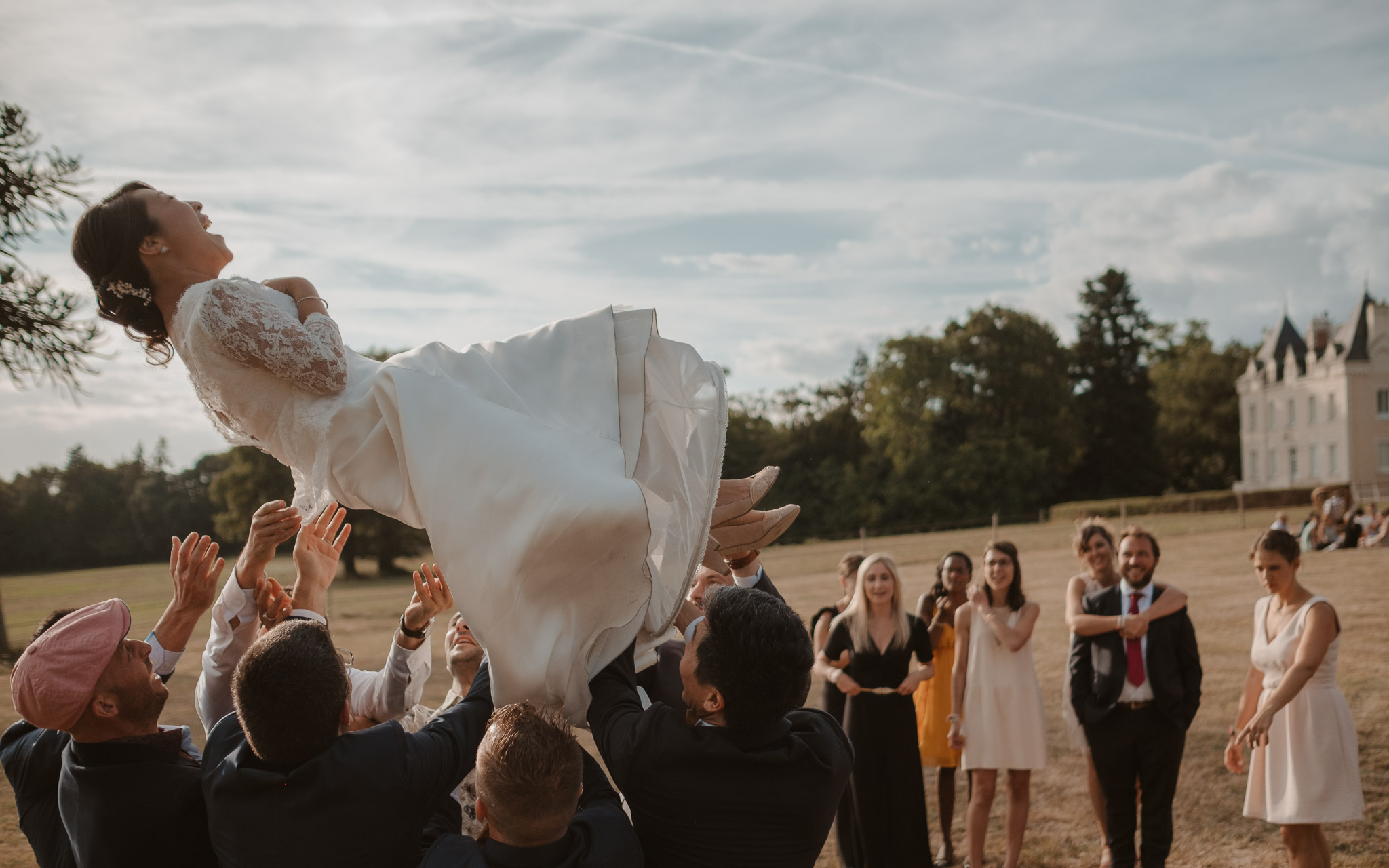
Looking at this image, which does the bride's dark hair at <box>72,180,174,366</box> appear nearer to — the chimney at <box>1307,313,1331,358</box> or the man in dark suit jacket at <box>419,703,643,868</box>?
the man in dark suit jacket at <box>419,703,643,868</box>

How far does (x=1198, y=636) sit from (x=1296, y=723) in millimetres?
11184

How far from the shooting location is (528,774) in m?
2.09

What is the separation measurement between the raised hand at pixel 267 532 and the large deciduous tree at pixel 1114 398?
57.4 metres

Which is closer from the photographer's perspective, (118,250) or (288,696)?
(288,696)

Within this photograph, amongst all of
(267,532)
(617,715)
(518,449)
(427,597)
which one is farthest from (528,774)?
(267,532)

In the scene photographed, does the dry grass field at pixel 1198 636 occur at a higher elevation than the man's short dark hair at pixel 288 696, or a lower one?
lower

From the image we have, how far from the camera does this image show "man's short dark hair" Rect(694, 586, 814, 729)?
2281 millimetres

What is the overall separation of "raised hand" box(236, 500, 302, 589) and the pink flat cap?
1.17 ft

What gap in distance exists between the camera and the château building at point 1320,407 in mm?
55062

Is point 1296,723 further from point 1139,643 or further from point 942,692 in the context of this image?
point 942,692

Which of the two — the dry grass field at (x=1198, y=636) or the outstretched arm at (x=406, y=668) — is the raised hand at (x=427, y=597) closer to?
the outstretched arm at (x=406, y=668)

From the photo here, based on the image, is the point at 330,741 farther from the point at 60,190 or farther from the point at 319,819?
the point at 60,190

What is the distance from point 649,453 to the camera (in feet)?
8.11

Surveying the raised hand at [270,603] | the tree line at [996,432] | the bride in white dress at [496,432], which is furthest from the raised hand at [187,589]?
the tree line at [996,432]
